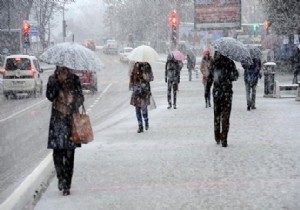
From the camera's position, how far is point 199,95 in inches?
898

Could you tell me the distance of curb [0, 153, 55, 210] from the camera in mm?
6980

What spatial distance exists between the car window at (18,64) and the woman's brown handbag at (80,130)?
1888cm

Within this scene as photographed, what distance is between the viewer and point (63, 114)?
7.30 m

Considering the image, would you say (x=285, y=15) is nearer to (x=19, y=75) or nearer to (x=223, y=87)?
(x=19, y=75)

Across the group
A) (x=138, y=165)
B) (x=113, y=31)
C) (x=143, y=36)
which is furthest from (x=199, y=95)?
(x=113, y=31)

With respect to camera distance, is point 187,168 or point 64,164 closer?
point 64,164

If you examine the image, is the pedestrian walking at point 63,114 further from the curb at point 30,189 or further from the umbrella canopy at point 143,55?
the umbrella canopy at point 143,55

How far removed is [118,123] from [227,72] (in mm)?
5199

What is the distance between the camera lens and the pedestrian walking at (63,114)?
7.23m

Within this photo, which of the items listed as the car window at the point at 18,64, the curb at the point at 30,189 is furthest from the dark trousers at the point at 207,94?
the car window at the point at 18,64

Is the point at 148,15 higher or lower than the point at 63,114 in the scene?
higher

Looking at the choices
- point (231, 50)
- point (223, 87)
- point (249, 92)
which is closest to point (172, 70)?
point (249, 92)

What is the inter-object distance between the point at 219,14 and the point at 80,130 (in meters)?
28.7

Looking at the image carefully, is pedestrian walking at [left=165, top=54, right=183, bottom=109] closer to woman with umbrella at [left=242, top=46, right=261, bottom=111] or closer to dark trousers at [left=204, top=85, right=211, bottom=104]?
dark trousers at [left=204, top=85, right=211, bottom=104]
